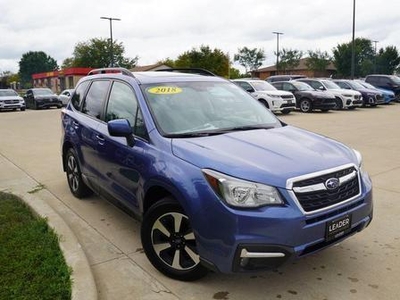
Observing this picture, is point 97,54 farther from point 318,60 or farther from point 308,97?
point 308,97

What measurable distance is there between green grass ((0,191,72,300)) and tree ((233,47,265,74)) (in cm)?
8215

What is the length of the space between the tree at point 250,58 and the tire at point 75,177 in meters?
80.7

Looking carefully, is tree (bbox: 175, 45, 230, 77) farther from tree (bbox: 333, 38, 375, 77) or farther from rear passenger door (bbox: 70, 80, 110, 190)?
rear passenger door (bbox: 70, 80, 110, 190)

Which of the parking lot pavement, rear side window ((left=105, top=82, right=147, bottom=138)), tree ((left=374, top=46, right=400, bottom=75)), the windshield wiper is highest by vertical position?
tree ((left=374, top=46, right=400, bottom=75))

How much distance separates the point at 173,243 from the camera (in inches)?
135

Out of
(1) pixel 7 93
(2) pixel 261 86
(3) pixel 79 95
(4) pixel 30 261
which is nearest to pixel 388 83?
(2) pixel 261 86

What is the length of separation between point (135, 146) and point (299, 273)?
183 centimetres

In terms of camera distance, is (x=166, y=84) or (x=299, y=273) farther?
(x=166, y=84)

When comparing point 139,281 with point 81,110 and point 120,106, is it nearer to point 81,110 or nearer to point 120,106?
point 120,106

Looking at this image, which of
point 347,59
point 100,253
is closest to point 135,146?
point 100,253

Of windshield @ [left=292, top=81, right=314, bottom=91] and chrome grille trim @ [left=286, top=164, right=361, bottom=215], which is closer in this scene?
chrome grille trim @ [left=286, top=164, right=361, bottom=215]

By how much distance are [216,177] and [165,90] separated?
5.02 feet

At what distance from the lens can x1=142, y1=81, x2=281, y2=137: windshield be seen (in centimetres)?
382

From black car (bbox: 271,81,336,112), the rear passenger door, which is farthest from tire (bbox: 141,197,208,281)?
black car (bbox: 271,81,336,112)
